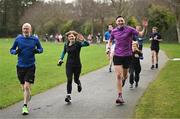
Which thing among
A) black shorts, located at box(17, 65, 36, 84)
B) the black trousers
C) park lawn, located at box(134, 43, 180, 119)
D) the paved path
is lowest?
the paved path

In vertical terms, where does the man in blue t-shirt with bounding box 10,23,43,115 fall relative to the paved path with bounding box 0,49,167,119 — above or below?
above

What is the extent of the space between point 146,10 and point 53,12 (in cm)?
2369

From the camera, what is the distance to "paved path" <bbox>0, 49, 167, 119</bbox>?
953cm

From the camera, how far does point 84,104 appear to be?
A: 11.0m

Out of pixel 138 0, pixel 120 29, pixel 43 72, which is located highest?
pixel 138 0

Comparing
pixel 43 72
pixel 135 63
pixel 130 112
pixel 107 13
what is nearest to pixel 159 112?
pixel 130 112

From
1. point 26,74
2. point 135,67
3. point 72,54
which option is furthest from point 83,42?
point 135,67

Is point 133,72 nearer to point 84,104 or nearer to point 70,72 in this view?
point 70,72

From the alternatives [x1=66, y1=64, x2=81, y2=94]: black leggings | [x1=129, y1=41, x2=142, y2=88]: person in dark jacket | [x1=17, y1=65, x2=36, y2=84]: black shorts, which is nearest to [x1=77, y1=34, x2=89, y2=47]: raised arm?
[x1=66, y1=64, x2=81, y2=94]: black leggings

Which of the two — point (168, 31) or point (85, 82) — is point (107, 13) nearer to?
point (168, 31)

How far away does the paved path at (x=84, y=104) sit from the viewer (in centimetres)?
953

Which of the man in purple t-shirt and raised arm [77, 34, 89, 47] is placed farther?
raised arm [77, 34, 89, 47]

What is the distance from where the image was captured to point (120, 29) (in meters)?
11.1

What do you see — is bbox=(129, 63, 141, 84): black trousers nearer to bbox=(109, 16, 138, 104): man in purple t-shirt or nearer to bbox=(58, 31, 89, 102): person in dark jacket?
bbox=(109, 16, 138, 104): man in purple t-shirt
